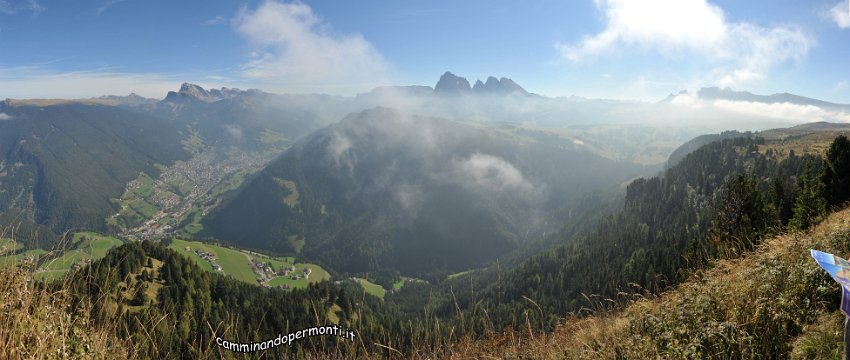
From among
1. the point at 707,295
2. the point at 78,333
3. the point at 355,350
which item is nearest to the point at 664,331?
the point at 707,295

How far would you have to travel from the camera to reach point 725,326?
5.25m

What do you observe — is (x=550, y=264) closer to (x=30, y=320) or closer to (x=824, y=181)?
(x=824, y=181)

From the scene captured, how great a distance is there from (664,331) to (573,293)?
11904cm

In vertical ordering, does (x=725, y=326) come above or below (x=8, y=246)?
below

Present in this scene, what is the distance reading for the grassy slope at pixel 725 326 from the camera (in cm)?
509

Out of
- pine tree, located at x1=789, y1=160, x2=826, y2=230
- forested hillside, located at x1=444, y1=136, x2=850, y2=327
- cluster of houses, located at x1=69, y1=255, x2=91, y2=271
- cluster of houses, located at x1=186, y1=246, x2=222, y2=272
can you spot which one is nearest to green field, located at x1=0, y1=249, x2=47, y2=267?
cluster of houses, located at x1=69, y1=255, x2=91, y2=271

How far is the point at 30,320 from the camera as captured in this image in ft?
14.7

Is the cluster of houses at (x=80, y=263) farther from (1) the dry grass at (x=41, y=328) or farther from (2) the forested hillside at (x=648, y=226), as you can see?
(2) the forested hillside at (x=648, y=226)

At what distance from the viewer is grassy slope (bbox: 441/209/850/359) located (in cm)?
509

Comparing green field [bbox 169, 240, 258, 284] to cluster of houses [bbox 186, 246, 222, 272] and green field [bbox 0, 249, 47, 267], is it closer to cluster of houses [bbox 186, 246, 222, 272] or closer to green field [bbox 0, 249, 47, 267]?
cluster of houses [bbox 186, 246, 222, 272]

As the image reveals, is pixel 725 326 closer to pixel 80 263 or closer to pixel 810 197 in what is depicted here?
pixel 80 263

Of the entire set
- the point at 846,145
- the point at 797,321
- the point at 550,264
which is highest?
the point at 846,145

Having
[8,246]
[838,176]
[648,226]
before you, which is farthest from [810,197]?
[648,226]

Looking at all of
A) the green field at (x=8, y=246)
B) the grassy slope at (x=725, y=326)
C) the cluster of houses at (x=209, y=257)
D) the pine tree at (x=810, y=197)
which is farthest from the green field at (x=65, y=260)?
the cluster of houses at (x=209, y=257)
